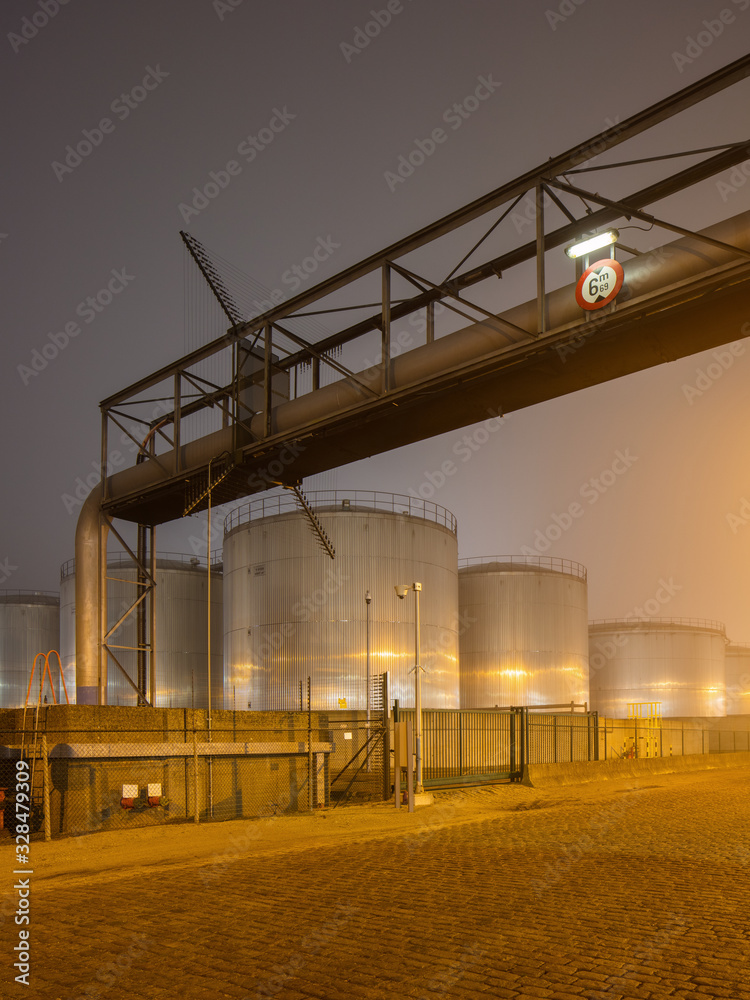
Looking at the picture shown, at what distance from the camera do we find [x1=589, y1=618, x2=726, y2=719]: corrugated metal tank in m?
63.9

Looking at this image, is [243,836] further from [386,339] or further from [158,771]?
[386,339]

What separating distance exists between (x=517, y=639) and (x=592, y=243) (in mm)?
34930

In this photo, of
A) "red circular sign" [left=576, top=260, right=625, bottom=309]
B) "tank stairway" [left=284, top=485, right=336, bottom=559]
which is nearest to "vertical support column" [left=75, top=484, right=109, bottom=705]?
"tank stairway" [left=284, top=485, right=336, bottom=559]

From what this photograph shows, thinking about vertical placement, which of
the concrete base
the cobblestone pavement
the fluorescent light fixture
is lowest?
the concrete base

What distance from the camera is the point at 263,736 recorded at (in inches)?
811

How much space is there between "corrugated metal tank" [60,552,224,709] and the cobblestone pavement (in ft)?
94.6

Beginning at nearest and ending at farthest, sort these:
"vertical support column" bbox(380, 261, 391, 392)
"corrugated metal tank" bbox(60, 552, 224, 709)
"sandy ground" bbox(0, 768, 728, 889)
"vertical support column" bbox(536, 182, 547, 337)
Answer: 1. "sandy ground" bbox(0, 768, 728, 889)
2. "vertical support column" bbox(536, 182, 547, 337)
3. "vertical support column" bbox(380, 261, 391, 392)
4. "corrugated metal tank" bbox(60, 552, 224, 709)

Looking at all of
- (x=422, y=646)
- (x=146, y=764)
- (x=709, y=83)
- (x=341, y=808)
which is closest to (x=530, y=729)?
(x=422, y=646)

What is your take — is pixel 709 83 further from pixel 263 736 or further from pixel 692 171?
pixel 263 736

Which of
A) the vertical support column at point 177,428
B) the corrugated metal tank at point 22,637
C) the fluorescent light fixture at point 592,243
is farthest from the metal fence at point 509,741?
the corrugated metal tank at point 22,637

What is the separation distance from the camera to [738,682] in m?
85.4

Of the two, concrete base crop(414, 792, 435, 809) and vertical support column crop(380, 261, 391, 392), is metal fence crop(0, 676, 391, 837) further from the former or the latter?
vertical support column crop(380, 261, 391, 392)

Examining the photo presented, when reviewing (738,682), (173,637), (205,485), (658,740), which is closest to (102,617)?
(205,485)

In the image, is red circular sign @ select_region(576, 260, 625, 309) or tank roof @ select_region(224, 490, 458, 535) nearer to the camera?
red circular sign @ select_region(576, 260, 625, 309)
